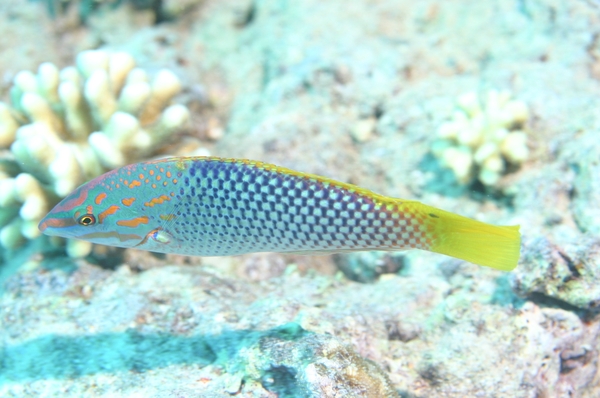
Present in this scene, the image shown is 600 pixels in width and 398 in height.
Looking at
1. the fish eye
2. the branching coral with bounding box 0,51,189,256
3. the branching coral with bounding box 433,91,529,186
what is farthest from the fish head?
the branching coral with bounding box 433,91,529,186

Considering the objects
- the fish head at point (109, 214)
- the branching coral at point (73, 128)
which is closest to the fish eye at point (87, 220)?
the fish head at point (109, 214)

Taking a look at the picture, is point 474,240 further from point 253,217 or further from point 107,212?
point 107,212

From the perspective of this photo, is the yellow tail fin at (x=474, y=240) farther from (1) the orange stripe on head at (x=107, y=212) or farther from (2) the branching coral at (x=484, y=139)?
(2) the branching coral at (x=484, y=139)

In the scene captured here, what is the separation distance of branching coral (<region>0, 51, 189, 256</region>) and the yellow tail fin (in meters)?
2.97

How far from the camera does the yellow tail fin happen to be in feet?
7.49

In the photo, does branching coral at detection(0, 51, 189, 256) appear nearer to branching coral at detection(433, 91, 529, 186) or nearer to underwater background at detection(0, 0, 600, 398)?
underwater background at detection(0, 0, 600, 398)

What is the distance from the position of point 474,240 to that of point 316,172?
260 cm

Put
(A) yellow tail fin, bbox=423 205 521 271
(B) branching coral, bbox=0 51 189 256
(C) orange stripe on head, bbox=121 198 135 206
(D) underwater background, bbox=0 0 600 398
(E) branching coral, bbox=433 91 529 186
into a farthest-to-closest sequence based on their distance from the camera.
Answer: (E) branching coral, bbox=433 91 529 186
(B) branching coral, bbox=0 51 189 256
(D) underwater background, bbox=0 0 600 398
(C) orange stripe on head, bbox=121 198 135 206
(A) yellow tail fin, bbox=423 205 521 271

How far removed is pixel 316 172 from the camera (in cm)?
476

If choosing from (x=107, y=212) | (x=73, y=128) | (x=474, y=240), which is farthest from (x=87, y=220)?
(x=73, y=128)

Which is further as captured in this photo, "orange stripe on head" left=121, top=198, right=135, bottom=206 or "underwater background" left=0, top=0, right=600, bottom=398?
"underwater background" left=0, top=0, right=600, bottom=398

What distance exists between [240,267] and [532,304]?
2.39 metres

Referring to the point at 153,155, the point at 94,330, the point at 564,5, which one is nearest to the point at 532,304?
the point at 94,330

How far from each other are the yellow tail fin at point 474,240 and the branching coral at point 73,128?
2.97 metres
